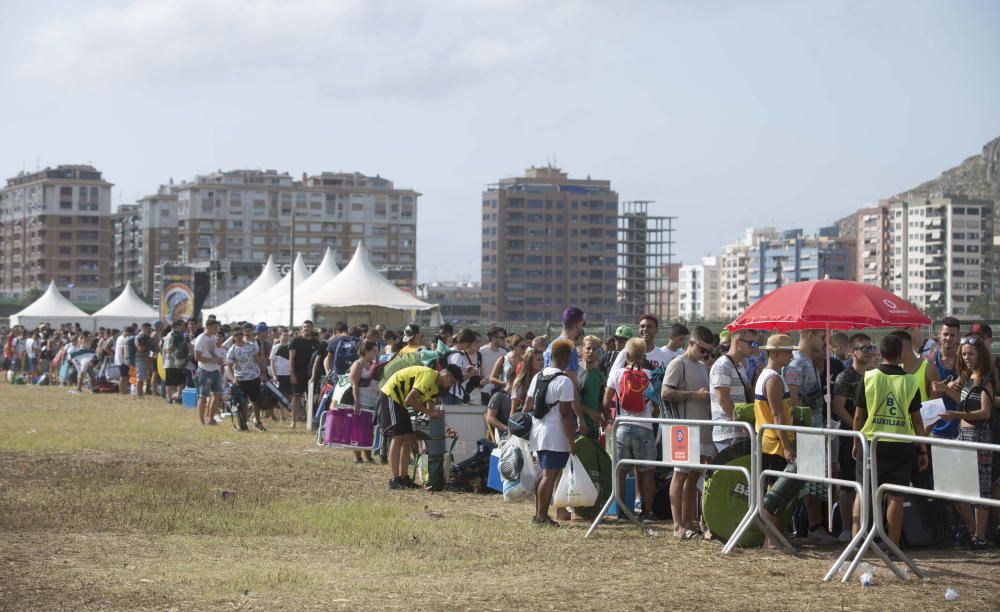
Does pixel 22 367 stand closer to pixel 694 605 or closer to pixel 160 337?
pixel 160 337

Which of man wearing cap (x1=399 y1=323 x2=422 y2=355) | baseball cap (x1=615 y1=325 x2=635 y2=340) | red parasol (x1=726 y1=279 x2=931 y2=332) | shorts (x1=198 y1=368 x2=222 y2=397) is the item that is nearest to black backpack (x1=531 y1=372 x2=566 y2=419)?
red parasol (x1=726 y1=279 x2=931 y2=332)

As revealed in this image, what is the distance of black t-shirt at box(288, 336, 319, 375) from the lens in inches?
895

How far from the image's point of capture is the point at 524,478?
12133 mm

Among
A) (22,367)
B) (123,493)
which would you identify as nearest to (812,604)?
(123,493)

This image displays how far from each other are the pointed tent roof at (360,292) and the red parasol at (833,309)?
24.8 meters

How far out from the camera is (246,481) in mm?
14680

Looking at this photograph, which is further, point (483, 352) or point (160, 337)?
point (160, 337)

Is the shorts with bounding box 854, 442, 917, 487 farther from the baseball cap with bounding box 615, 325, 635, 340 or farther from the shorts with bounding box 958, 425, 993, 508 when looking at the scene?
the baseball cap with bounding box 615, 325, 635, 340

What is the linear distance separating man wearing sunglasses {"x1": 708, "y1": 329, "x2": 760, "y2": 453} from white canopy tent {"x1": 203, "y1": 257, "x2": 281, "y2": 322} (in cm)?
3281

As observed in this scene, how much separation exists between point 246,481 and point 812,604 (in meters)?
8.01

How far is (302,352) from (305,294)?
16392 mm

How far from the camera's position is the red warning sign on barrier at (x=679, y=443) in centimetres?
1063

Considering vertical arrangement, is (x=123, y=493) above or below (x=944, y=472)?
below

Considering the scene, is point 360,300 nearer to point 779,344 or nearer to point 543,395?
point 543,395
